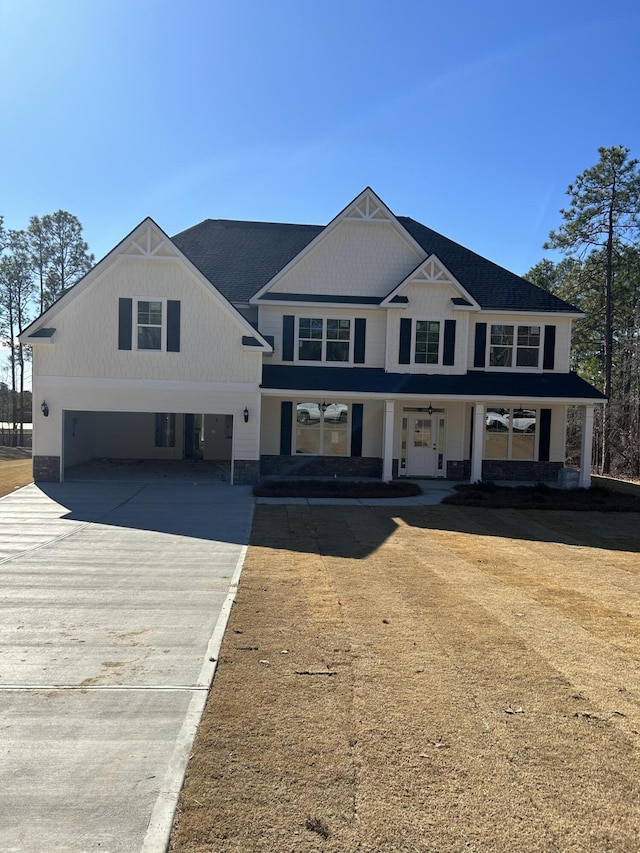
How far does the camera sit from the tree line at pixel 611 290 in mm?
28297

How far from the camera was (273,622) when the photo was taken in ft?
20.6

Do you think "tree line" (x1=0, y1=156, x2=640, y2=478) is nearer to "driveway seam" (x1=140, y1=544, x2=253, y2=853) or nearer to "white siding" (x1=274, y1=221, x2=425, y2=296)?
"white siding" (x1=274, y1=221, x2=425, y2=296)

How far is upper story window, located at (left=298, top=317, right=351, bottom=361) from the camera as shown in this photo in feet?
64.5

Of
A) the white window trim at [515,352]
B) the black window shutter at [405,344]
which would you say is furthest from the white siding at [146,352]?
the white window trim at [515,352]

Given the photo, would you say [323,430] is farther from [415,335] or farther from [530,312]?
[530,312]

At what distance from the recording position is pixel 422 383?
18875mm

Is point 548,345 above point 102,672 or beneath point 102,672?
above

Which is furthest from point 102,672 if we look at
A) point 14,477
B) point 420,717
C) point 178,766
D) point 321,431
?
point 14,477

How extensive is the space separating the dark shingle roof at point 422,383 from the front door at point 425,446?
1.66 metres

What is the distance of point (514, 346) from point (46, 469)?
15944 mm

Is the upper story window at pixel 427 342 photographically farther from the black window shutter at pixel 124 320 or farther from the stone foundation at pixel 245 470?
the black window shutter at pixel 124 320

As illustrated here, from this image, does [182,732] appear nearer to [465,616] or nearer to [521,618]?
Result: [465,616]

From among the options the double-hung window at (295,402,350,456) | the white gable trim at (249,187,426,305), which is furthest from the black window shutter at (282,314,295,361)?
the double-hung window at (295,402,350,456)

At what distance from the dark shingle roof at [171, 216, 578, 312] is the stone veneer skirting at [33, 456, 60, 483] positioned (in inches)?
301
